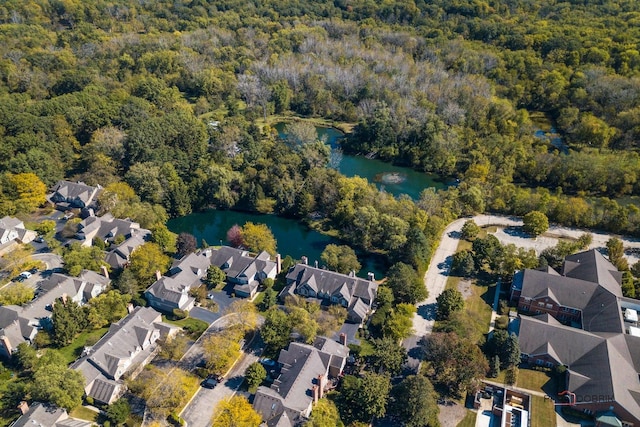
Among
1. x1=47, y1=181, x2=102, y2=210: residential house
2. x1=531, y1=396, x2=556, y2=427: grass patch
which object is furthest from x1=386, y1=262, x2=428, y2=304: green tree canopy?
x1=47, y1=181, x2=102, y2=210: residential house

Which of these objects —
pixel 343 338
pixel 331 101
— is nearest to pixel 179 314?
pixel 343 338

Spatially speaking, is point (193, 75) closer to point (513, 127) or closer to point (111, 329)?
point (513, 127)

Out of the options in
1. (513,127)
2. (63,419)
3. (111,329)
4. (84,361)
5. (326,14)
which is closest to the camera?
(63,419)

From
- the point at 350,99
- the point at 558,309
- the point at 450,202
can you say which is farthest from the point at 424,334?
the point at 350,99

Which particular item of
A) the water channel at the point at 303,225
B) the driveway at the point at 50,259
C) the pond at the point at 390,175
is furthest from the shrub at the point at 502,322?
Result: the driveway at the point at 50,259

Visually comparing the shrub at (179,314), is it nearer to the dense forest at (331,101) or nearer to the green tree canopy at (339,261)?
the green tree canopy at (339,261)

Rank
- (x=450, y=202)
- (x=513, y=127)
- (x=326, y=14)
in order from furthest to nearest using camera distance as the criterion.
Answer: (x=326, y=14) < (x=513, y=127) < (x=450, y=202)
